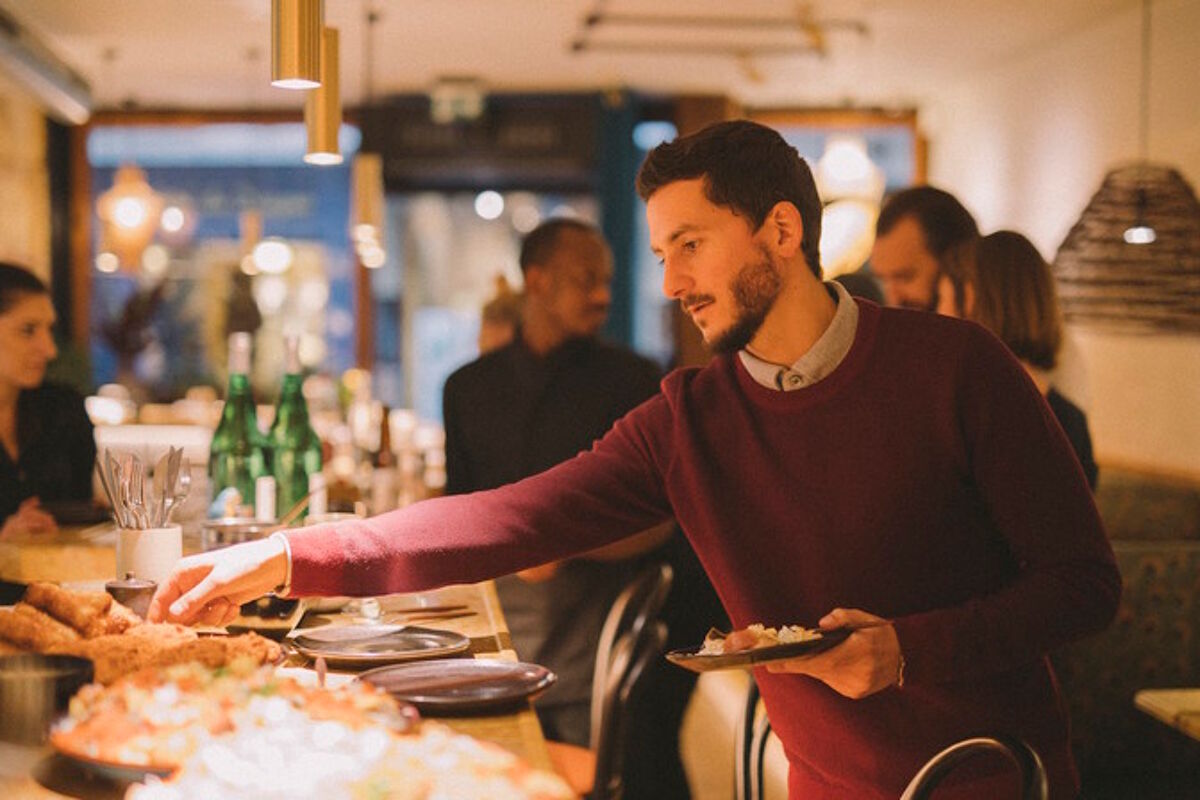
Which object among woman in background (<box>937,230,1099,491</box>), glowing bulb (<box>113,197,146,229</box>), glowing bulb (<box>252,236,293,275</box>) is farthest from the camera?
glowing bulb (<box>252,236,293,275</box>)

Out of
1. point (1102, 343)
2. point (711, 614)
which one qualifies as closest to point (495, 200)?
point (1102, 343)

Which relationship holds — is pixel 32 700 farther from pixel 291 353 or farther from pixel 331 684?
pixel 291 353

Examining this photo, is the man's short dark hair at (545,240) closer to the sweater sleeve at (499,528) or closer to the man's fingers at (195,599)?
the sweater sleeve at (499,528)

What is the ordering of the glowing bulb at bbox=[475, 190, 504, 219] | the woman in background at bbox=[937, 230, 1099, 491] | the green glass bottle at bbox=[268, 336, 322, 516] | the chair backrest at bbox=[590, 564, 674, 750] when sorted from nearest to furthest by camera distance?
the woman in background at bbox=[937, 230, 1099, 491] < the chair backrest at bbox=[590, 564, 674, 750] < the green glass bottle at bbox=[268, 336, 322, 516] < the glowing bulb at bbox=[475, 190, 504, 219]

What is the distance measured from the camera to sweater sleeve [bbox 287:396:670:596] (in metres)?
1.78

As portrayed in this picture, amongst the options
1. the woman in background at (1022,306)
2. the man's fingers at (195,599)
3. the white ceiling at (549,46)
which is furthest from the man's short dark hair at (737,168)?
the white ceiling at (549,46)

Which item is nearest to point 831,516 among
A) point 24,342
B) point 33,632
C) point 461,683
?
point 461,683

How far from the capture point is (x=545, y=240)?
11.8 ft

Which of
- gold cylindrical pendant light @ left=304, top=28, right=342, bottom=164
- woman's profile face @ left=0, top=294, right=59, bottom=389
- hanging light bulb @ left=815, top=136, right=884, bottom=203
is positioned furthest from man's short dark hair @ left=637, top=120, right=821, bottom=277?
hanging light bulb @ left=815, top=136, right=884, bottom=203

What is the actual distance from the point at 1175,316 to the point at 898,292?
3.21 metres

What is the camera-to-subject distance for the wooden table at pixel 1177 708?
7.98 feet

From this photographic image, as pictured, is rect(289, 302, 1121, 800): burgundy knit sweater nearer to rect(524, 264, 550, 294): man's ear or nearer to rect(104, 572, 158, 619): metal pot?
rect(104, 572, 158, 619): metal pot

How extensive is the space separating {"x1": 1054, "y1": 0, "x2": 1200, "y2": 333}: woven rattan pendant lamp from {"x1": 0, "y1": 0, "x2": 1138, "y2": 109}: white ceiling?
1.32 metres

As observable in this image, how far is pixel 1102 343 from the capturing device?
7.04 metres
